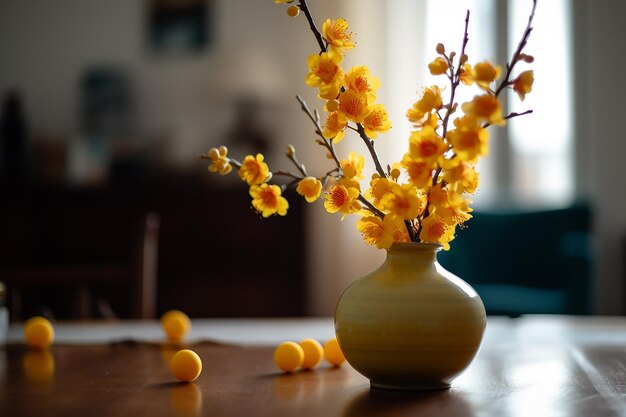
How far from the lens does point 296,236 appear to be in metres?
3.93

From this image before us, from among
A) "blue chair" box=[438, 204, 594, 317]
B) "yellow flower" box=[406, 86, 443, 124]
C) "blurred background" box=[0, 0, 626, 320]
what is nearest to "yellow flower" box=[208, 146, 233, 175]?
"yellow flower" box=[406, 86, 443, 124]

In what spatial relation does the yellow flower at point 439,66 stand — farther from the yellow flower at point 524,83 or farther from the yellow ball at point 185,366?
the yellow ball at point 185,366

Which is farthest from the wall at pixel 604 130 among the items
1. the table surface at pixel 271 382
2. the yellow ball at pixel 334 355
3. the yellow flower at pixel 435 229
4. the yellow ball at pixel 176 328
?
the yellow flower at pixel 435 229

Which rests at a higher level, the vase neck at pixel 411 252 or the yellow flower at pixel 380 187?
the yellow flower at pixel 380 187

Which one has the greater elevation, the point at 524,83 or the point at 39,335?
the point at 524,83

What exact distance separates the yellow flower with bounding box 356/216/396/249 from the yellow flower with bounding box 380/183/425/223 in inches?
0.7

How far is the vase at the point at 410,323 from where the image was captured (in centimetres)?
89

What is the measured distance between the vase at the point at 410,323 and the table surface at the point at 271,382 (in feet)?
0.10

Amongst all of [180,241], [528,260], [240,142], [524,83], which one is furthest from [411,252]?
[240,142]

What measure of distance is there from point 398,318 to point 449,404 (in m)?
0.11

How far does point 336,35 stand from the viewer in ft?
3.02

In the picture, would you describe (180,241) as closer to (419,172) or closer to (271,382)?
(271,382)

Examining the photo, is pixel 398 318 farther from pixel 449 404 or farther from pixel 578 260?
pixel 578 260

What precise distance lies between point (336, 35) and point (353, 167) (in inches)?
6.1
